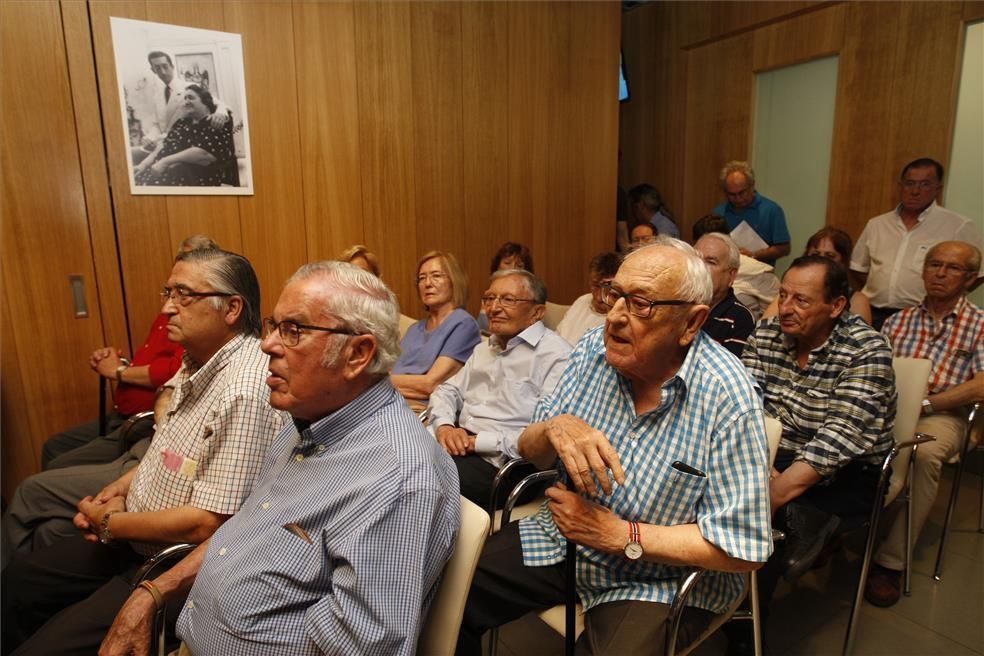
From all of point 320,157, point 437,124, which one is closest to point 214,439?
point 320,157

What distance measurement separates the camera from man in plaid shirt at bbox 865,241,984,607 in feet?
7.70

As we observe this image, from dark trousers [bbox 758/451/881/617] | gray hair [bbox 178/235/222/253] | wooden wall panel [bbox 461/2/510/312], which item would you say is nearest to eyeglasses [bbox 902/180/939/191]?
dark trousers [bbox 758/451/881/617]

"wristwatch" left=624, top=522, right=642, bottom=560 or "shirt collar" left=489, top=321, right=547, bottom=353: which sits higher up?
"shirt collar" left=489, top=321, right=547, bottom=353

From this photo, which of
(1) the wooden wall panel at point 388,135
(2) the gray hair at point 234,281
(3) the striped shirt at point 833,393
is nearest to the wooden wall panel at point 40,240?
(1) the wooden wall panel at point 388,135

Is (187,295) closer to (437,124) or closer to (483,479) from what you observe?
(483,479)

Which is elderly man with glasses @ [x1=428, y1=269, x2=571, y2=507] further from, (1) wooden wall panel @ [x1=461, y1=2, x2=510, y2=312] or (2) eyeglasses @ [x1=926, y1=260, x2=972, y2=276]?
(2) eyeglasses @ [x1=926, y1=260, x2=972, y2=276]

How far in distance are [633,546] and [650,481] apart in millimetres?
155

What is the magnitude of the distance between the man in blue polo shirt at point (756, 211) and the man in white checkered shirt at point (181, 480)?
3756 mm

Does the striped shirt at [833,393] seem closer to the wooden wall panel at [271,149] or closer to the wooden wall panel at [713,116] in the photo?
the wooden wall panel at [271,149]

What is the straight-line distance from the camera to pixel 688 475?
129cm

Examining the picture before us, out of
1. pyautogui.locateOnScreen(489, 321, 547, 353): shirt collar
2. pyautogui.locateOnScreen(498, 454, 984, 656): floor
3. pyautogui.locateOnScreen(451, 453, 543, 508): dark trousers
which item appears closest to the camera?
pyautogui.locateOnScreen(498, 454, 984, 656): floor

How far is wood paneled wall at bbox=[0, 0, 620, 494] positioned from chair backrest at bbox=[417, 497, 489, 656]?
272 cm

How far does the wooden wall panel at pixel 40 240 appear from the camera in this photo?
276 cm

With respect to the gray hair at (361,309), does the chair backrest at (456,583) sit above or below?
below
